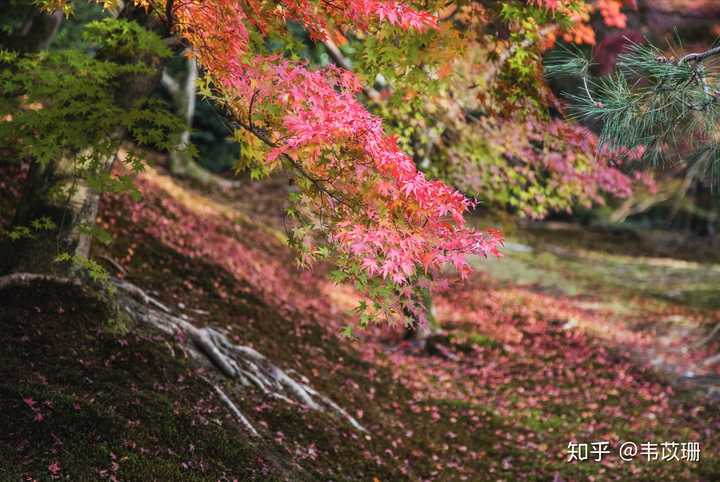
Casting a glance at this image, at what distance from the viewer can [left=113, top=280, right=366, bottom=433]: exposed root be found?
6340 millimetres

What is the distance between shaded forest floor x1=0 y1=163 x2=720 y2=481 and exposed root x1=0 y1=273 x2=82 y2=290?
0.07 m

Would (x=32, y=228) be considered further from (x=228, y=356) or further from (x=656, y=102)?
(x=656, y=102)

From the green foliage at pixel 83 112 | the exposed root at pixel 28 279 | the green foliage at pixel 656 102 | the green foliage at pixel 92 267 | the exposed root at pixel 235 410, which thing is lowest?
the exposed root at pixel 235 410

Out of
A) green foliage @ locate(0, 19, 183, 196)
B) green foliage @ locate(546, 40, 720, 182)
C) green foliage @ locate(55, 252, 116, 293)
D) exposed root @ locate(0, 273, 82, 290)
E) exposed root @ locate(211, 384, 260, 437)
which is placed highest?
green foliage @ locate(546, 40, 720, 182)

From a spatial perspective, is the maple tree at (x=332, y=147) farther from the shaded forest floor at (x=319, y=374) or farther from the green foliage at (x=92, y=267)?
the shaded forest floor at (x=319, y=374)

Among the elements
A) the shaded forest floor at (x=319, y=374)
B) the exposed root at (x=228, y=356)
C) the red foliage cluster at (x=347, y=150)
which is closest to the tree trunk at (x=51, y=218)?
the shaded forest floor at (x=319, y=374)

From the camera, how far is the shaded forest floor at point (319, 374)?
15.4 feet

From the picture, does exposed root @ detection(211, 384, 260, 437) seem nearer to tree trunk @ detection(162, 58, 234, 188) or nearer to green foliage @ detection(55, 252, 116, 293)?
green foliage @ detection(55, 252, 116, 293)

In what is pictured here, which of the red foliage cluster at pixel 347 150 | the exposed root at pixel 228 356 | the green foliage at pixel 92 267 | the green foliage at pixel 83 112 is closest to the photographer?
the red foliage cluster at pixel 347 150

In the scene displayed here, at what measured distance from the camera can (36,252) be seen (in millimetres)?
5793

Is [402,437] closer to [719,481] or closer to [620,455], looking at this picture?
[620,455]

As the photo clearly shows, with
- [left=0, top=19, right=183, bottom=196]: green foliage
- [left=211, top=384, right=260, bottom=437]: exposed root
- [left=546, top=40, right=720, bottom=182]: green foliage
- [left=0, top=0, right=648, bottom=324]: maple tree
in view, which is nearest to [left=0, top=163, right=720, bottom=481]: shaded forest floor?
[left=211, top=384, right=260, bottom=437]: exposed root

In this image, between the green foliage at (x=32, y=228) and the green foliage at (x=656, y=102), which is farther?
the green foliage at (x=32, y=228)

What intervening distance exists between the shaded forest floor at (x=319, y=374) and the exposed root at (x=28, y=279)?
74mm
